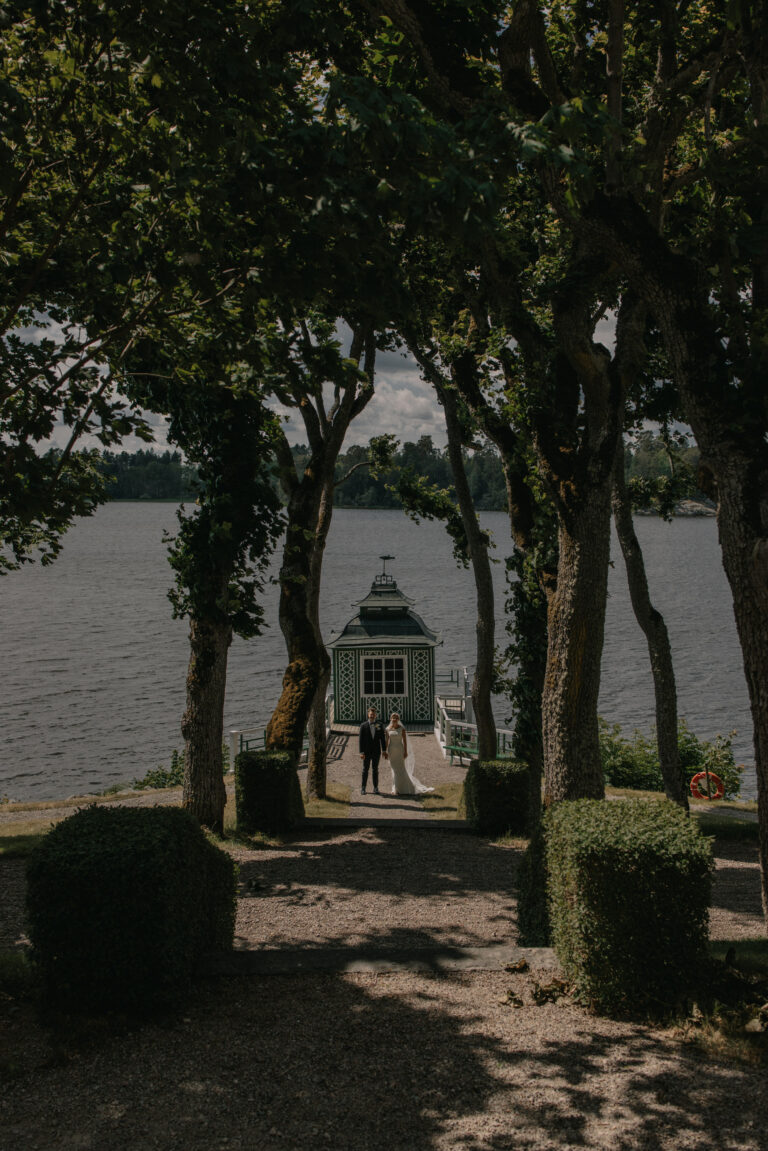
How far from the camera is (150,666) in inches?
1727

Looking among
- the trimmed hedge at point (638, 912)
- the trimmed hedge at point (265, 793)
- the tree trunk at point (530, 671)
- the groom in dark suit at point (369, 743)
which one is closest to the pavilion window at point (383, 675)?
the groom in dark suit at point (369, 743)

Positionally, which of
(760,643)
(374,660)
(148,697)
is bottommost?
(148,697)

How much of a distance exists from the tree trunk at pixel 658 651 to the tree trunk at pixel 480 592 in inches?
105

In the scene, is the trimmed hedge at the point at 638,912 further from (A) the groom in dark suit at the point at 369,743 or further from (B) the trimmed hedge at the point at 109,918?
(A) the groom in dark suit at the point at 369,743

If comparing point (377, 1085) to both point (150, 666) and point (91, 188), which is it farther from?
point (150, 666)

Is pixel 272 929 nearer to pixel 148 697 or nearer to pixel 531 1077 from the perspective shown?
pixel 531 1077

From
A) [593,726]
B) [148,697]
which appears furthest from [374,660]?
[593,726]

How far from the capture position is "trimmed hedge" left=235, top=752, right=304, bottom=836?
1333 cm

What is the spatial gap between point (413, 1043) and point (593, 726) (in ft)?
14.2

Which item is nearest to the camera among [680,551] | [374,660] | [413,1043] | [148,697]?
[413,1043]

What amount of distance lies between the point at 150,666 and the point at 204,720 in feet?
107

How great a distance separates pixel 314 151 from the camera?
240 inches

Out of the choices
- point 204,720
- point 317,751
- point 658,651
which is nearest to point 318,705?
point 317,751

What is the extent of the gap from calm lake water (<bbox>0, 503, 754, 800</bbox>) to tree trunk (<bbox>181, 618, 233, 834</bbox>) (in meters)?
4.38
